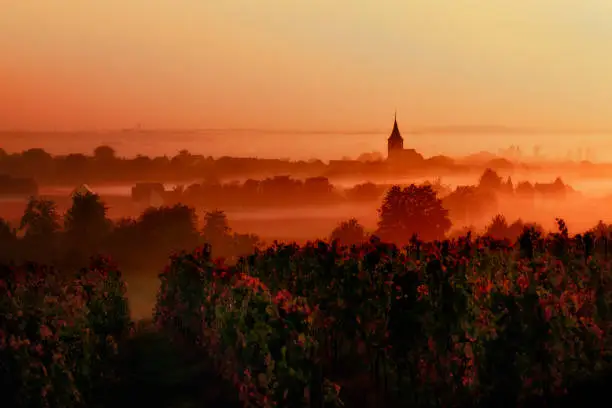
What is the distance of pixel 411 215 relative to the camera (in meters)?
70.8

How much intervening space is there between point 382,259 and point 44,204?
182 feet

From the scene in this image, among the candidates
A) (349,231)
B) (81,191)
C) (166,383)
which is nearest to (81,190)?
A: (81,191)

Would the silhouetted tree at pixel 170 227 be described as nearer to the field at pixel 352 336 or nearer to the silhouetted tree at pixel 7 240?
the silhouetted tree at pixel 7 240

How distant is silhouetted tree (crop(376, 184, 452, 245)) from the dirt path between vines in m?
47.9

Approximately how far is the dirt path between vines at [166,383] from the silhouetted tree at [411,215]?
47938 millimetres

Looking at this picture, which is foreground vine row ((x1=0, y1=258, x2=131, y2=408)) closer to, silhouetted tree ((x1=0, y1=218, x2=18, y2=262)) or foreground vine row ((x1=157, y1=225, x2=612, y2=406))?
foreground vine row ((x1=157, y1=225, x2=612, y2=406))

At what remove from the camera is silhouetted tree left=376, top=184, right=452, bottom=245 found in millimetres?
70500

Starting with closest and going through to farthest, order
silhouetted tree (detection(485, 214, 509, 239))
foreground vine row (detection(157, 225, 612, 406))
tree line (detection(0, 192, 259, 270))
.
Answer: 1. foreground vine row (detection(157, 225, 612, 406))
2. tree line (detection(0, 192, 259, 270))
3. silhouetted tree (detection(485, 214, 509, 239))

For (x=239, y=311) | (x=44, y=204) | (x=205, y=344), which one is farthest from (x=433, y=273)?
(x=44, y=204)

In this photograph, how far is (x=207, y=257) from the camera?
987 inches

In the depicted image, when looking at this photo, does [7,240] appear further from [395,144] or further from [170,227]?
[395,144]

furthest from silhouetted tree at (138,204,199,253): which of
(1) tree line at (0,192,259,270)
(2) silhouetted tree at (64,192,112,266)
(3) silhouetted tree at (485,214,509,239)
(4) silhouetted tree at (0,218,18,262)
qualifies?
(3) silhouetted tree at (485,214,509,239)

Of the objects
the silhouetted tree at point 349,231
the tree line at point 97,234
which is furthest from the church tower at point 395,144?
the tree line at point 97,234

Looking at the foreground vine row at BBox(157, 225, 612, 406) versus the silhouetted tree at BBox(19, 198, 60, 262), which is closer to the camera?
the foreground vine row at BBox(157, 225, 612, 406)
